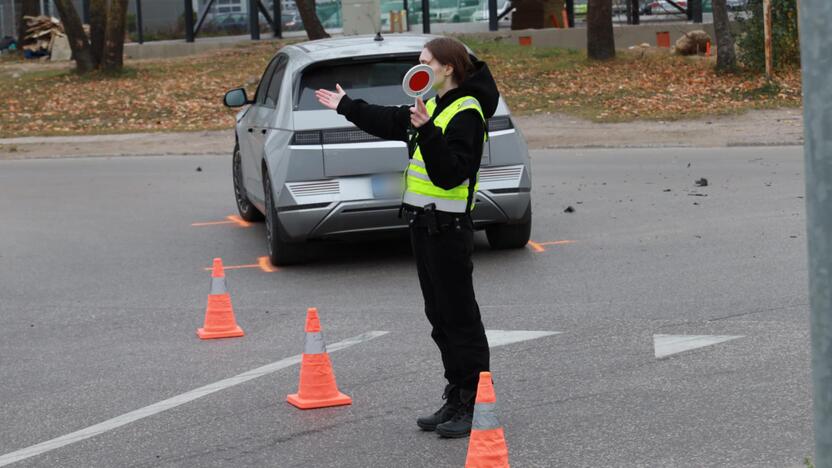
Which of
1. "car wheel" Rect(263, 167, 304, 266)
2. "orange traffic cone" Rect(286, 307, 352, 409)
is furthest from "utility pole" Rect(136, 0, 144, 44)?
"orange traffic cone" Rect(286, 307, 352, 409)

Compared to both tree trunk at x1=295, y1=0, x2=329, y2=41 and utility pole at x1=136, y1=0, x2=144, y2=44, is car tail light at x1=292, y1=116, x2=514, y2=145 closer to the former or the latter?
tree trunk at x1=295, y1=0, x2=329, y2=41

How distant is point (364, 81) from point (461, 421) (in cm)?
493

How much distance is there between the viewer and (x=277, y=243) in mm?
10805

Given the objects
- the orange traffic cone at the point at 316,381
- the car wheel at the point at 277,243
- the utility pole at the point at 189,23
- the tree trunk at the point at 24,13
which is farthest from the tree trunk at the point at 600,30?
the orange traffic cone at the point at 316,381

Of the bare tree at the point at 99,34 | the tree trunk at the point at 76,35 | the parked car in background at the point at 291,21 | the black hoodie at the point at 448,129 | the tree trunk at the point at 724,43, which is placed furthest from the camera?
the parked car in background at the point at 291,21

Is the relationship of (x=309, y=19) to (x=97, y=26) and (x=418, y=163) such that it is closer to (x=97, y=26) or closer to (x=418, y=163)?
(x=97, y=26)

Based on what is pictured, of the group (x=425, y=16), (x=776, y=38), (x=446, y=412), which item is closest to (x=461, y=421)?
(x=446, y=412)

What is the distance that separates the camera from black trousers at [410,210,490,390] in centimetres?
606

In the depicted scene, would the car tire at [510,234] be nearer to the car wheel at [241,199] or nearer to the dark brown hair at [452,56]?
the car wheel at [241,199]

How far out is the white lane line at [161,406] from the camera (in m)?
6.18

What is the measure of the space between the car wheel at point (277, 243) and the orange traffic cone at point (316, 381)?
12.9 feet

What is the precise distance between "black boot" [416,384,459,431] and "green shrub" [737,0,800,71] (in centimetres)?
2068

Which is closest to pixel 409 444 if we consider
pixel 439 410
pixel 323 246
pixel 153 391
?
pixel 439 410

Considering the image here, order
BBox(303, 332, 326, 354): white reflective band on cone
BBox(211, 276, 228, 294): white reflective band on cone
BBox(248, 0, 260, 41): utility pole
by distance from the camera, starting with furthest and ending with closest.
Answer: BBox(248, 0, 260, 41): utility pole, BBox(211, 276, 228, 294): white reflective band on cone, BBox(303, 332, 326, 354): white reflective band on cone
